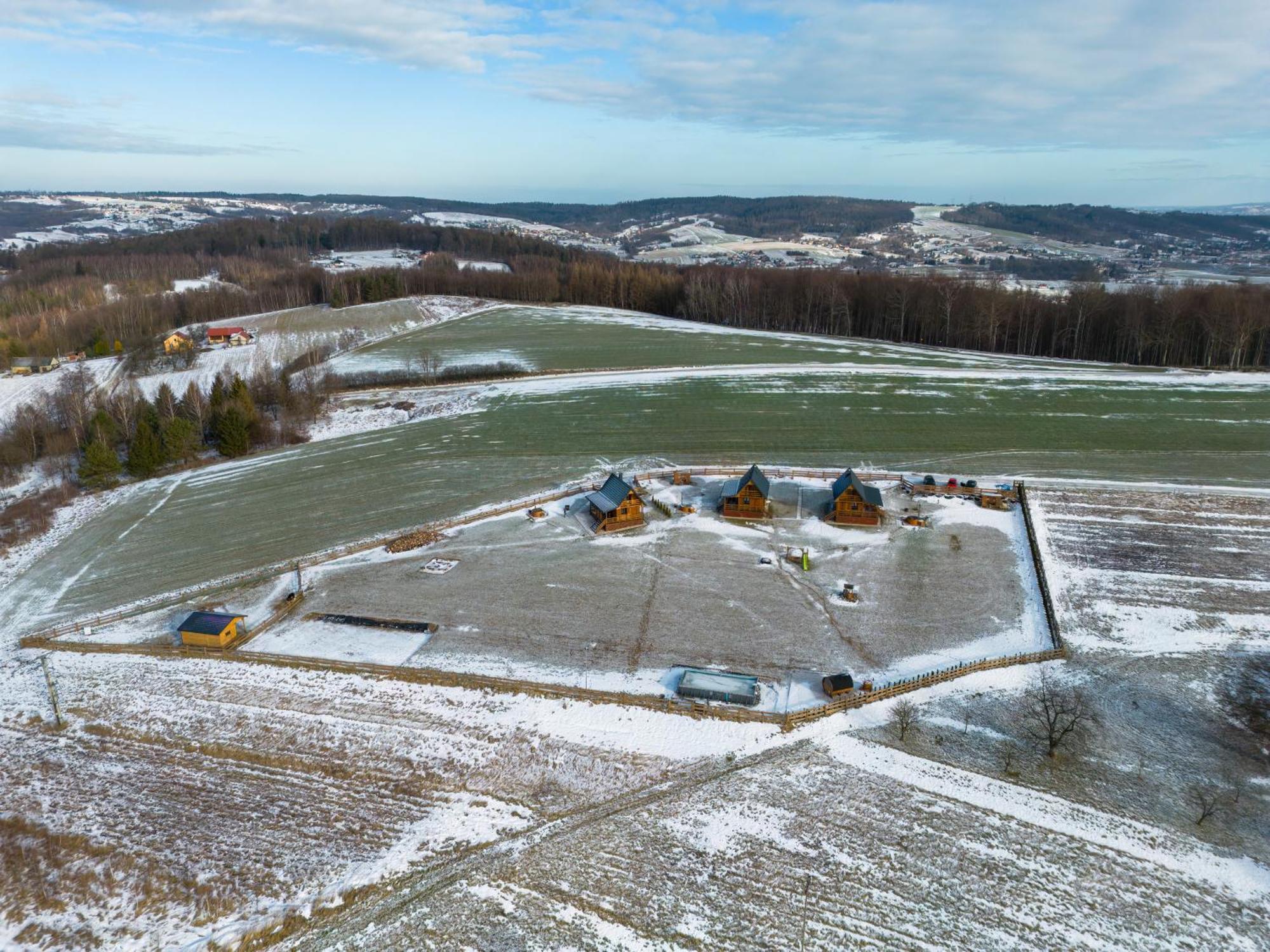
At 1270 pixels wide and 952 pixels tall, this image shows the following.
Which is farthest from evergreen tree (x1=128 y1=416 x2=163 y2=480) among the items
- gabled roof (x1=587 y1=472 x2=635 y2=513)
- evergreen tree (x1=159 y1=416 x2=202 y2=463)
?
gabled roof (x1=587 y1=472 x2=635 y2=513)

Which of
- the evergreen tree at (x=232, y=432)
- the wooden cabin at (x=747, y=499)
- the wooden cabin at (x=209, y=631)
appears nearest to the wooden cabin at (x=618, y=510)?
the wooden cabin at (x=747, y=499)

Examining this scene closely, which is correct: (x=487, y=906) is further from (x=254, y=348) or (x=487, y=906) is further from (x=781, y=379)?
(x=254, y=348)

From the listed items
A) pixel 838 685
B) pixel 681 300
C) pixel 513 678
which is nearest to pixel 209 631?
pixel 513 678

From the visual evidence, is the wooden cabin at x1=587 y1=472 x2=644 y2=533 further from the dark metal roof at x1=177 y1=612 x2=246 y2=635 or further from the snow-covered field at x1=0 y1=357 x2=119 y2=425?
the snow-covered field at x1=0 y1=357 x2=119 y2=425

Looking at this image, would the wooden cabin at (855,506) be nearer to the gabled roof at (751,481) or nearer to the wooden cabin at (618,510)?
the gabled roof at (751,481)

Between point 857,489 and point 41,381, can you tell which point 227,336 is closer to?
point 41,381

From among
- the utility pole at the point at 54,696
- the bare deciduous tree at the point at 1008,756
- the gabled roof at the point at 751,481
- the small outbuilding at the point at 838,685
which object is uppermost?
the gabled roof at the point at 751,481
